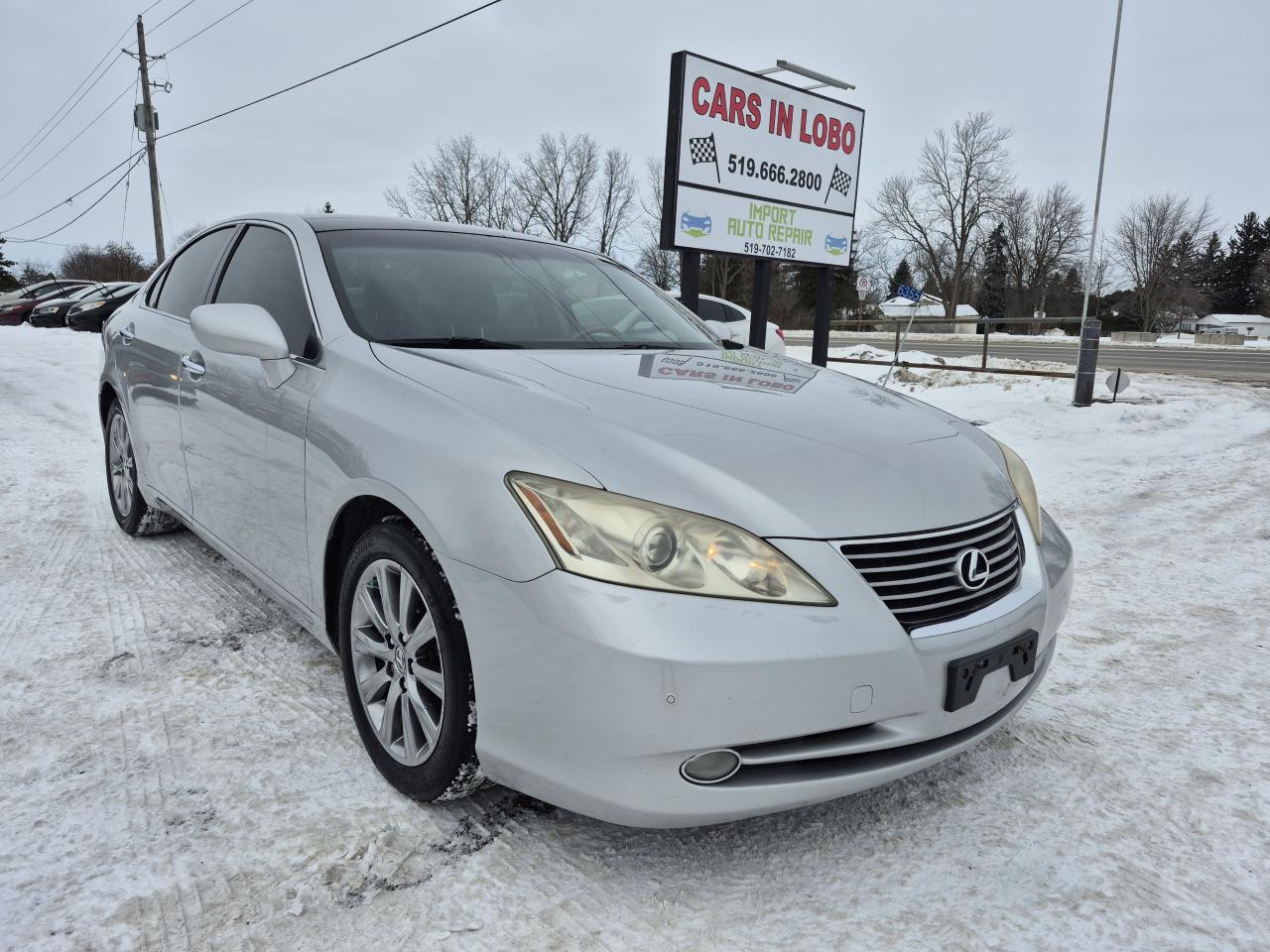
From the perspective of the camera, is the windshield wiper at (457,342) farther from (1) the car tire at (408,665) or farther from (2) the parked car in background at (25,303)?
(2) the parked car in background at (25,303)

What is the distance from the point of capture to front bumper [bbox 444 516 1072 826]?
160cm

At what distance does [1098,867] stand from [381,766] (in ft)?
5.54

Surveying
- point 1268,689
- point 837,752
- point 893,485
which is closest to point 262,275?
point 893,485

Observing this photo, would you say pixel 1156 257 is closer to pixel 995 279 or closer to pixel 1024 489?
pixel 995 279

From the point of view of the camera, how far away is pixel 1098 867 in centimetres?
195

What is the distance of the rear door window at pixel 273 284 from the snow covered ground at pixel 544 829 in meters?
1.10

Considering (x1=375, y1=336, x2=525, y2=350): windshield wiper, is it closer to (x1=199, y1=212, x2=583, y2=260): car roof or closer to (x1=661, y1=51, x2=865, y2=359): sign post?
(x1=199, y1=212, x2=583, y2=260): car roof

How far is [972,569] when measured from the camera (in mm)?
1918

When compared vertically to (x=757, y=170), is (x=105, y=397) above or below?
below

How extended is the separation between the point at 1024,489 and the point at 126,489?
4.04m

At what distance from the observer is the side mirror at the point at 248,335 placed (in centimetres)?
253

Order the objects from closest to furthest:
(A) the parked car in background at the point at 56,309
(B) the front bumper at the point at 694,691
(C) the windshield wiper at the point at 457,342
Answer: (B) the front bumper at the point at 694,691
(C) the windshield wiper at the point at 457,342
(A) the parked car in background at the point at 56,309

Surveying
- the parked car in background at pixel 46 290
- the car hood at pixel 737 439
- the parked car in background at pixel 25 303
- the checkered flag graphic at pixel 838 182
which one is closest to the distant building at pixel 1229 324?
the checkered flag graphic at pixel 838 182

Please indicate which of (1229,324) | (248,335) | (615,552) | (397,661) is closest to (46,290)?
(248,335)
